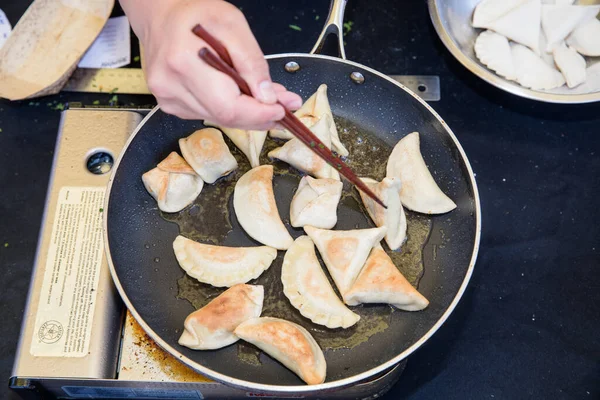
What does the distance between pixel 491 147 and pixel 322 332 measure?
883 mm

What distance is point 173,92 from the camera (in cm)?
107

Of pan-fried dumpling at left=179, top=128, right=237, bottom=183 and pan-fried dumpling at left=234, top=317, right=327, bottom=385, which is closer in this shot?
pan-fried dumpling at left=234, top=317, right=327, bottom=385

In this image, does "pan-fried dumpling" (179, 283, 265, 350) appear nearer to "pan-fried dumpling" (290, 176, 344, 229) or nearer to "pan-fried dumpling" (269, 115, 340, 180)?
"pan-fried dumpling" (290, 176, 344, 229)

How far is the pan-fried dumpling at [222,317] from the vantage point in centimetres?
127

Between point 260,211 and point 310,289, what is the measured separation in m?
0.24

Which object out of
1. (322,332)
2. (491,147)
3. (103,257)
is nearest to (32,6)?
(103,257)

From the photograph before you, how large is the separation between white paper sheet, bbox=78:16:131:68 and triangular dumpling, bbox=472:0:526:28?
45.5 inches

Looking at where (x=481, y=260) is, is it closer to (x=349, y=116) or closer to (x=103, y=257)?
(x=349, y=116)

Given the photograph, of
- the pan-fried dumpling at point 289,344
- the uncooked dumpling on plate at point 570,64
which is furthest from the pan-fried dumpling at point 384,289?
the uncooked dumpling on plate at point 570,64

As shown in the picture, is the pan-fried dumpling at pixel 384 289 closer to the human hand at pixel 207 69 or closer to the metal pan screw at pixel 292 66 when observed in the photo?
the human hand at pixel 207 69

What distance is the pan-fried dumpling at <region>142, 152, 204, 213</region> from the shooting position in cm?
144

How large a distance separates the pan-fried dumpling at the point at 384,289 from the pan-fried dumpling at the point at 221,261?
0.75 feet

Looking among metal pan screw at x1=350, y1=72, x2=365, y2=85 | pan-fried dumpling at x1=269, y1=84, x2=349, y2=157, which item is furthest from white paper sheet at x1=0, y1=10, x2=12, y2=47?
metal pan screw at x1=350, y1=72, x2=365, y2=85

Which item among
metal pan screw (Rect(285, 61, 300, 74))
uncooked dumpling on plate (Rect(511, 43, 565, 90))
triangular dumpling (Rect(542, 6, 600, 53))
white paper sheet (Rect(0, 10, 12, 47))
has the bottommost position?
uncooked dumpling on plate (Rect(511, 43, 565, 90))
